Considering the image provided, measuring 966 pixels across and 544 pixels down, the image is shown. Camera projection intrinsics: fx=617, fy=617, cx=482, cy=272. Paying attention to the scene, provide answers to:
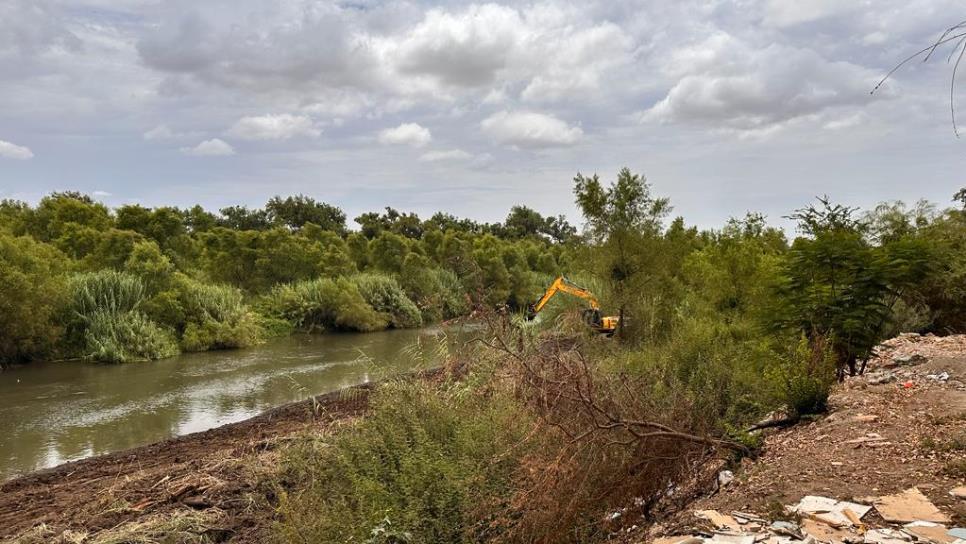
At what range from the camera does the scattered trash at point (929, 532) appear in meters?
3.45

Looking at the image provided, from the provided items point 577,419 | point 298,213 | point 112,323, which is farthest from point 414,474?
point 298,213

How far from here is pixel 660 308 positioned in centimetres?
1406

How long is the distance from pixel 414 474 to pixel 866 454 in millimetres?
3636

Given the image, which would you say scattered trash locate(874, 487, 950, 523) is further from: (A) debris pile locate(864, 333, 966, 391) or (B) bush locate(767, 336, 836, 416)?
(A) debris pile locate(864, 333, 966, 391)

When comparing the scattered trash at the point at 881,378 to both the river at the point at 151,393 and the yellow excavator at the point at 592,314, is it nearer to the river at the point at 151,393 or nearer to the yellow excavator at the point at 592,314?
the river at the point at 151,393

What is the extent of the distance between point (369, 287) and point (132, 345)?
12232 mm

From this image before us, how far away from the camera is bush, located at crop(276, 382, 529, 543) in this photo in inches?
177

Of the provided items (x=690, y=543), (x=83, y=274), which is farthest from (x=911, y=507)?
(x=83, y=274)

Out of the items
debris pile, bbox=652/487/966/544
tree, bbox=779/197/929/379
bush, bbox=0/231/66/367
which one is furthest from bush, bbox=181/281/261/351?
debris pile, bbox=652/487/966/544

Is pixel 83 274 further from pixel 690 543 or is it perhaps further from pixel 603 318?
pixel 690 543

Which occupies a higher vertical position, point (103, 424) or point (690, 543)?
point (690, 543)

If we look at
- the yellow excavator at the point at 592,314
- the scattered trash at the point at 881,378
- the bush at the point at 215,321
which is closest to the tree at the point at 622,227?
the yellow excavator at the point at 592,314

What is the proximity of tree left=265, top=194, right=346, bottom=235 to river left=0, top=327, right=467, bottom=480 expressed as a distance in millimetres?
31800

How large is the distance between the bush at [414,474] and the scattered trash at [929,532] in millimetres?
2473
